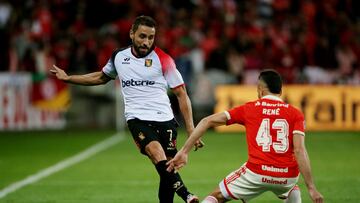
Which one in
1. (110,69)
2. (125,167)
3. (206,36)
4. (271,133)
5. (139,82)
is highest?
(206,36)

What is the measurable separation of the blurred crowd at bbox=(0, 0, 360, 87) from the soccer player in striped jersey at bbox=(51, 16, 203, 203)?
12.7 metres

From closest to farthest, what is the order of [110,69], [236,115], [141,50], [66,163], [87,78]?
[236,115] → [141,50] → [110,69] → [87,78] → [66,163]

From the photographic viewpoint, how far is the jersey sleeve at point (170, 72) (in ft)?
28.9

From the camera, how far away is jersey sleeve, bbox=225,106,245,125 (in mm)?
7633

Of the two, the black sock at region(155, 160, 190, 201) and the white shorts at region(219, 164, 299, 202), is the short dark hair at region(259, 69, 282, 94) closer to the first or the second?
the white shorts at region(219, 164, 299, 202)

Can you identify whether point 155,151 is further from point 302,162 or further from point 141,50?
point 302,162

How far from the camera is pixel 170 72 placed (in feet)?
29.1

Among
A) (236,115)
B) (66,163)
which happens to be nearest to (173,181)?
(236,115)

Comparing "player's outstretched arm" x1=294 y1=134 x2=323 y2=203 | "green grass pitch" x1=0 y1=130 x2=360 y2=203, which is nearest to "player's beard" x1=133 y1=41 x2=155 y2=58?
"player's outstretched arm" x1=294 y1=134 x2=323 y2=203

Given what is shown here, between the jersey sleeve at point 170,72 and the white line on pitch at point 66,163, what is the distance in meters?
3.20

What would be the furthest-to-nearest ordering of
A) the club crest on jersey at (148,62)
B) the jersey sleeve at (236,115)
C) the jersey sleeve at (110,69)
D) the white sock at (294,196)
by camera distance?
the jersey sleeve at (110,69)
the club crest on jersey at (148,62)
the white sock at (294,196)
the jersey sleeve at (236,115)

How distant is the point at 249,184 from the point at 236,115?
634mm

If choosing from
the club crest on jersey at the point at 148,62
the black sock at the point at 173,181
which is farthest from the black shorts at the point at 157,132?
the club crest on jersey at the point at 148,62

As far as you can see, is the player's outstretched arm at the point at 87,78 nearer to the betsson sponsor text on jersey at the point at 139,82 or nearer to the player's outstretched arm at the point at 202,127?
the betsson sponsor text on jersey at the point at 139,82
